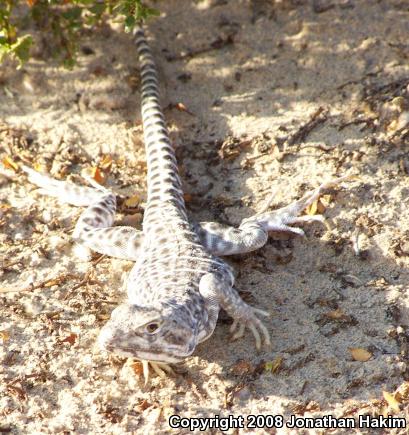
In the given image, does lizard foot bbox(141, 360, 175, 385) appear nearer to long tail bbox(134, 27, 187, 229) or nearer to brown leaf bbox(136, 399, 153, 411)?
brown leaf bbox(136, 399, 153, 411)

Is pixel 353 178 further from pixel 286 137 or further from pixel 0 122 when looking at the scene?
pixel 0 122

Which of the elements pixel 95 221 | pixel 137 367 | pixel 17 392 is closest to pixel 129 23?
pixel 95 221

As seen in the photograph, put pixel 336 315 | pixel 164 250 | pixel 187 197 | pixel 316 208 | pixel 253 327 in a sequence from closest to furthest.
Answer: pixel 253 327 < pixel 336 315 < pixel 164 250 < pixel 316 208 < pixel 187 197

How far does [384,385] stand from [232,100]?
3.97m

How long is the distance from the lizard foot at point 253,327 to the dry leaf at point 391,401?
990 millimetres

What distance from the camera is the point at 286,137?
7.68 meters

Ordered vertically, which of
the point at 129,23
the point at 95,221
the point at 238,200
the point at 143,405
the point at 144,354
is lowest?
the point at 143,405

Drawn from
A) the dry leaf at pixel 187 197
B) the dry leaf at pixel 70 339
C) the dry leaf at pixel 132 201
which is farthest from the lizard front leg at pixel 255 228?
the dry leaf at pixel 70 339

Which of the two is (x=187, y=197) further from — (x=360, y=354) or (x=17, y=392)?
(x=17, y=392)

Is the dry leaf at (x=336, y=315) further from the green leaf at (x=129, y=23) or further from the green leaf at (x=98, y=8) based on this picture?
the green leaf at (x=98, y=8)

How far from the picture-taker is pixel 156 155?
732 cm

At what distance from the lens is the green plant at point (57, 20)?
23.1 ft

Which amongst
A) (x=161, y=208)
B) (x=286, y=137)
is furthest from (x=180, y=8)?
(x=161, y=208)

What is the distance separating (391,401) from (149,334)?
5.95ft
